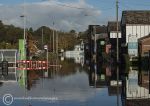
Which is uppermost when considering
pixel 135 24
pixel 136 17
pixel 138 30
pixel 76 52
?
pixel 136 17

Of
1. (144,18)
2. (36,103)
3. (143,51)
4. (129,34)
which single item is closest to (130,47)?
(143,51)

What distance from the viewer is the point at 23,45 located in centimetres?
5891

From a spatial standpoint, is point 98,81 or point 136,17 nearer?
point 98,81

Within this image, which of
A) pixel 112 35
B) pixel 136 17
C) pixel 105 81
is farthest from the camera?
pixel 112 35

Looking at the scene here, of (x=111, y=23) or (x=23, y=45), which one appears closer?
(x=23, y=45)

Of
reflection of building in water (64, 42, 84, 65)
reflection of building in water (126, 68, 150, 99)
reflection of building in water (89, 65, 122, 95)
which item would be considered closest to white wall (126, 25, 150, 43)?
reflection of building in water (89, 65, 122, 95)

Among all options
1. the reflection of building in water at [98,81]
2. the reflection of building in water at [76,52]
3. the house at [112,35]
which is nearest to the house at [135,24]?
the house at [112,35]

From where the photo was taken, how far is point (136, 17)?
273ft

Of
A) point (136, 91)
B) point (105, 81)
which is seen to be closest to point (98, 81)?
point (105, 81)

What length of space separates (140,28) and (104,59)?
869 centimetres

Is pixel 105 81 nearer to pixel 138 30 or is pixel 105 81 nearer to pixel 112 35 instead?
pixel 138 30

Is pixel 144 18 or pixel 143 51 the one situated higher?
pixel 144 18

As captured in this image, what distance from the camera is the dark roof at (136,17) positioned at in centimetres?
8250

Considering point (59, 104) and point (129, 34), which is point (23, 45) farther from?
point (59, 104)
